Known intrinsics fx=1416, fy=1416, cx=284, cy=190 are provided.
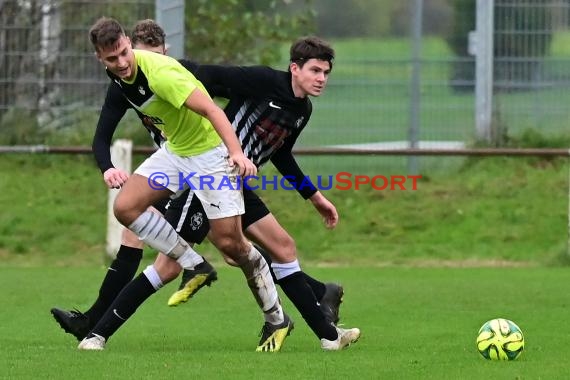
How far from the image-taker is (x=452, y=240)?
50.0ft

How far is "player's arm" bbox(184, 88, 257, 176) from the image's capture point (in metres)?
7.20

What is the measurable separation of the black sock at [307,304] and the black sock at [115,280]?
1.00 m

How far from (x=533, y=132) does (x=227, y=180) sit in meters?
9.29

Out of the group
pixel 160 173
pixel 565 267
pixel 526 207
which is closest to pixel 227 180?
pixel 160 173

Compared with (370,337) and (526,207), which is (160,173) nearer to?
(370,337)

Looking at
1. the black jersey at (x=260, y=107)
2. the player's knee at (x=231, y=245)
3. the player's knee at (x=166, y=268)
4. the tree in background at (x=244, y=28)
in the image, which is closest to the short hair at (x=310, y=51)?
the black jersey at (x=260, y=107)

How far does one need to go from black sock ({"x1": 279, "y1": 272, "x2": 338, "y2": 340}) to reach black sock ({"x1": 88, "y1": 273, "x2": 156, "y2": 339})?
2.60 feet

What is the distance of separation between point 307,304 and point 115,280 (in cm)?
122

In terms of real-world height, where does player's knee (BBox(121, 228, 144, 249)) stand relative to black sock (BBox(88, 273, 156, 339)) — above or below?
above

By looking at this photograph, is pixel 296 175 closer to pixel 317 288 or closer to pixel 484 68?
pixel 317 288

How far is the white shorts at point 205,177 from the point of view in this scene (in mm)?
7633

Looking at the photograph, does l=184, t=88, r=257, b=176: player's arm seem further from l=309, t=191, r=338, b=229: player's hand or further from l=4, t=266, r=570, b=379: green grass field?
l=309, t=191, r=338, b=229: player's hand

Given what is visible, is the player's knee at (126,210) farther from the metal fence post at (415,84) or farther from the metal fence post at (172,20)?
the metal fence post at (415,84)

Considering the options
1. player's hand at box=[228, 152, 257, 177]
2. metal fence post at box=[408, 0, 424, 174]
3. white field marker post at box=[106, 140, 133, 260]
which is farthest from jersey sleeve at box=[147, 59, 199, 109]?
metal fence post at box=[408, 0, 424, 174]
